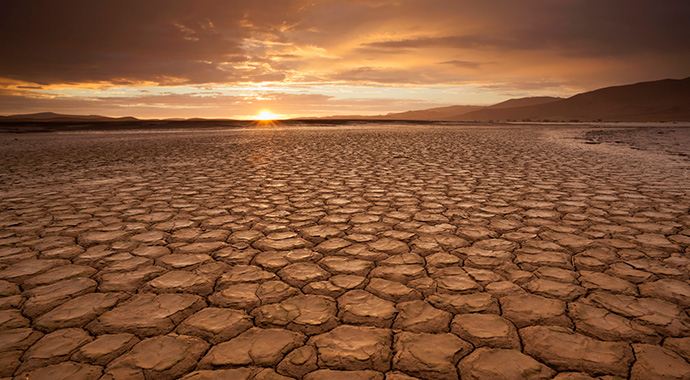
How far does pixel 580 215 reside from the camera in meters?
3.04

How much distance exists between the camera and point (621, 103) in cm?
9294

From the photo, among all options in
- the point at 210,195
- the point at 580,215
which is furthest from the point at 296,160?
the point at 580,215

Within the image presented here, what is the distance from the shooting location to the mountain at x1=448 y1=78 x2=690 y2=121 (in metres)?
78.3

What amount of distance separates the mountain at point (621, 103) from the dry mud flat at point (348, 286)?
288 ft

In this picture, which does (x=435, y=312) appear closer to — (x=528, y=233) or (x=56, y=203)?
(x=528, y=233)

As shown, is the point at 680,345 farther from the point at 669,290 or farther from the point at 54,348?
the point at 54,348

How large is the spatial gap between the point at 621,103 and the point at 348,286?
120133mm

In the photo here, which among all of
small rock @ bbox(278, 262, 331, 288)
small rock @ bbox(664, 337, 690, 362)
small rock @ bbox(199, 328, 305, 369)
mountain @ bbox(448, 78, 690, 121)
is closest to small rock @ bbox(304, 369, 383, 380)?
small rock @ bbox(199, 328, 305, 369)

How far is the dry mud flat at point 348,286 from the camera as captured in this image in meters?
1.27

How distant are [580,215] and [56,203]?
518cm

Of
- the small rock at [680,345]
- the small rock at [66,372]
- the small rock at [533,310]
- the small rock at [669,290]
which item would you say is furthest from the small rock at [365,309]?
the small rock at [669,290]

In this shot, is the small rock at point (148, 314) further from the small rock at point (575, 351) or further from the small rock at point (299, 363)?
the small rock at point (575, 351)

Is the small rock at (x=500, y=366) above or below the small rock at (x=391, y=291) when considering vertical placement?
below

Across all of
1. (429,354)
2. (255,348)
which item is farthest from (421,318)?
(255,348)
